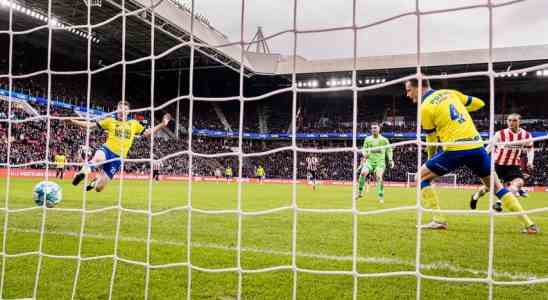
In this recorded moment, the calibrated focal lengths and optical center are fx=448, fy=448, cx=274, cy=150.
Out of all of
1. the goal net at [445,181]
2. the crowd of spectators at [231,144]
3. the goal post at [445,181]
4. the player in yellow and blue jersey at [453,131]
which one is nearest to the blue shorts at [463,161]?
the player in yellow and blue jersey at [453,131]

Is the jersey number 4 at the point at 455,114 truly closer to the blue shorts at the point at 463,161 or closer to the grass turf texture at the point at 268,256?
the blue shorts at the point at 463,161

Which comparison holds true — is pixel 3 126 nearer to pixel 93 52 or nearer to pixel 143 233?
pixel 93 52

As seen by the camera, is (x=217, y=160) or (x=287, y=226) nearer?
(x=287, y=226)

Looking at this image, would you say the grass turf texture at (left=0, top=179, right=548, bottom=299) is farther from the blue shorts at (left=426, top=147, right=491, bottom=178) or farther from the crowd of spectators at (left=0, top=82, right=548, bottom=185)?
the crowd of spectators at (left=0, top=82, right=548, bottom=185)

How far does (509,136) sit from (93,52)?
29323 millimetres

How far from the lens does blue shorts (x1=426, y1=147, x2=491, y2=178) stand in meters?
4.88

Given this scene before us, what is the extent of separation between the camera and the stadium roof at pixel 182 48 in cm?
2173

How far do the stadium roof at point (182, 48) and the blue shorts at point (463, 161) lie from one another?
1618cm

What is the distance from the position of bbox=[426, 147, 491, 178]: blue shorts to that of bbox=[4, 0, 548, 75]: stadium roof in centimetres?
1618

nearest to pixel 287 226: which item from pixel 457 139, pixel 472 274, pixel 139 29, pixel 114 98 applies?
pixel 457 139

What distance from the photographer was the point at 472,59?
28047 mm

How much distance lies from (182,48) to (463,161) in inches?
959

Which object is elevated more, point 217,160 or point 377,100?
point 377,100

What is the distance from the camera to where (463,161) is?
16.4 feet
